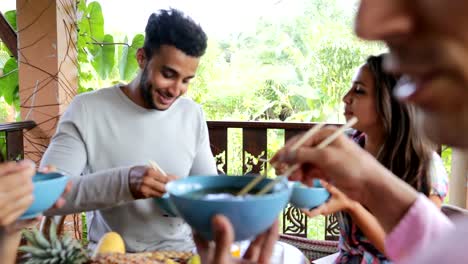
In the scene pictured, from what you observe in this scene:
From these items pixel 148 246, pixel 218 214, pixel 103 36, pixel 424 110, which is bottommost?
pixel 148 246

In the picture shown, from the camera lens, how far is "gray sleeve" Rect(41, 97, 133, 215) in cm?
141

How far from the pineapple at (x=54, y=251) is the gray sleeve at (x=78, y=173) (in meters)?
0.17

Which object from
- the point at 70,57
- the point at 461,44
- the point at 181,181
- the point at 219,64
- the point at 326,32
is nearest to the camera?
the point at 461,44

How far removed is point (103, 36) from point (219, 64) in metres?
5.67

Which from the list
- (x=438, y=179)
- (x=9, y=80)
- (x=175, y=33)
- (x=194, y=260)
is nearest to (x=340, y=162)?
(x=194, y=260)

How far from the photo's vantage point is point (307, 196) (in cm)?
140

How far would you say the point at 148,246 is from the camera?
5.55 feet

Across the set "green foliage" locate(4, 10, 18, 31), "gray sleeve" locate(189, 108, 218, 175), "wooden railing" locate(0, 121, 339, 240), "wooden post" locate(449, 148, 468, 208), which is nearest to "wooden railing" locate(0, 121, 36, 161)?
"wooden railing" locate(0, 121, 339, 240)

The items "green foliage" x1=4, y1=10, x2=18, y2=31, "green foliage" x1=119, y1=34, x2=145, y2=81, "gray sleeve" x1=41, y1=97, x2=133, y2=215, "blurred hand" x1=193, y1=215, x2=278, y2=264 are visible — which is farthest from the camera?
"green foliage" x1=119, y1=34, x2=145, y2=81

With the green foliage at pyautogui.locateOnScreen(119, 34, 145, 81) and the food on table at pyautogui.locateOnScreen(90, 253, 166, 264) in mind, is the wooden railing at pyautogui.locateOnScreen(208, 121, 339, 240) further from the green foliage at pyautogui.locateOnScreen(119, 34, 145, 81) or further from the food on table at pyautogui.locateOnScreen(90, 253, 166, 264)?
the food on table at pyautogui.locateOnScreen(90, 253, 166, 264)

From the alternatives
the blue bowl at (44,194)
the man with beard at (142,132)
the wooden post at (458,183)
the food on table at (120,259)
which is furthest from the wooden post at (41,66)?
the wooden post at (458,183)

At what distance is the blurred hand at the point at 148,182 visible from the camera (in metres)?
1.29

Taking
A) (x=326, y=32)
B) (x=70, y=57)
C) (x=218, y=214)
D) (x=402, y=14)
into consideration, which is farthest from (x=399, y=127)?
(x=326, y=32)

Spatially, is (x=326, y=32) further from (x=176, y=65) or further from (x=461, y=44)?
(x=461, y=44)
